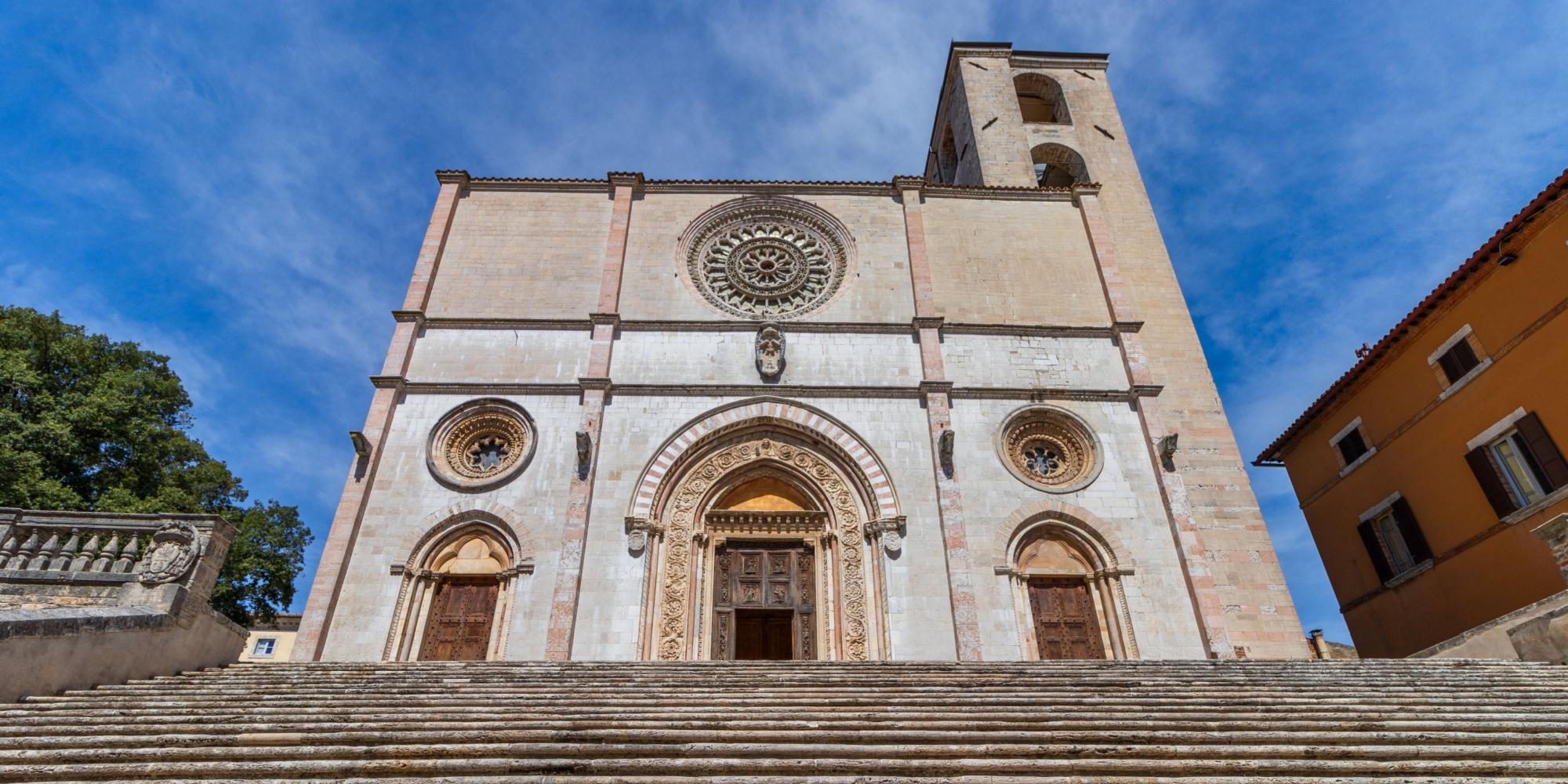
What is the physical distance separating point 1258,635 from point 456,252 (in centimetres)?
1691

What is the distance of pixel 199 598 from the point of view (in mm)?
7789

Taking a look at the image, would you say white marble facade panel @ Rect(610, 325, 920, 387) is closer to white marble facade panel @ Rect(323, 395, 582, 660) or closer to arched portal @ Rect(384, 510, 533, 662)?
white marble facade panel @ Rect(323, 395, 582, 660)

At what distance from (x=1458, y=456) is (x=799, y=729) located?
15482 mm

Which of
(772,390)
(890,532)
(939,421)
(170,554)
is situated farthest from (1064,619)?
(170,554)

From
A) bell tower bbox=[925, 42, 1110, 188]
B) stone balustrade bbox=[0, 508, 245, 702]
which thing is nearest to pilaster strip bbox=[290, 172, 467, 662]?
stone balustrade bbox=[0, 508, 245, 702]

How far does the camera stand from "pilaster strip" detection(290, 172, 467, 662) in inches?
445

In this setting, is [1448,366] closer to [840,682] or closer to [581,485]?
[840,682]

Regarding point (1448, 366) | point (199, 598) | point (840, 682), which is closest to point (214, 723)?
point (199, 598)

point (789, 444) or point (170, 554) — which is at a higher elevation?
point (789, 444)

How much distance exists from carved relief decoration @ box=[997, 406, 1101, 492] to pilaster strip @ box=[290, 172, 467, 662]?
36.5ft

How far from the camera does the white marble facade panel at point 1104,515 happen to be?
38.4ft

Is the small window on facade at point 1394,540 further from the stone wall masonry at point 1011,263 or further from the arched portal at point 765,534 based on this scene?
the arched portal at point 765,534

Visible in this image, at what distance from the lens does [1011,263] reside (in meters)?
16.3

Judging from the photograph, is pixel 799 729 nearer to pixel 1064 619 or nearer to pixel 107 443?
pixel 1064 619
